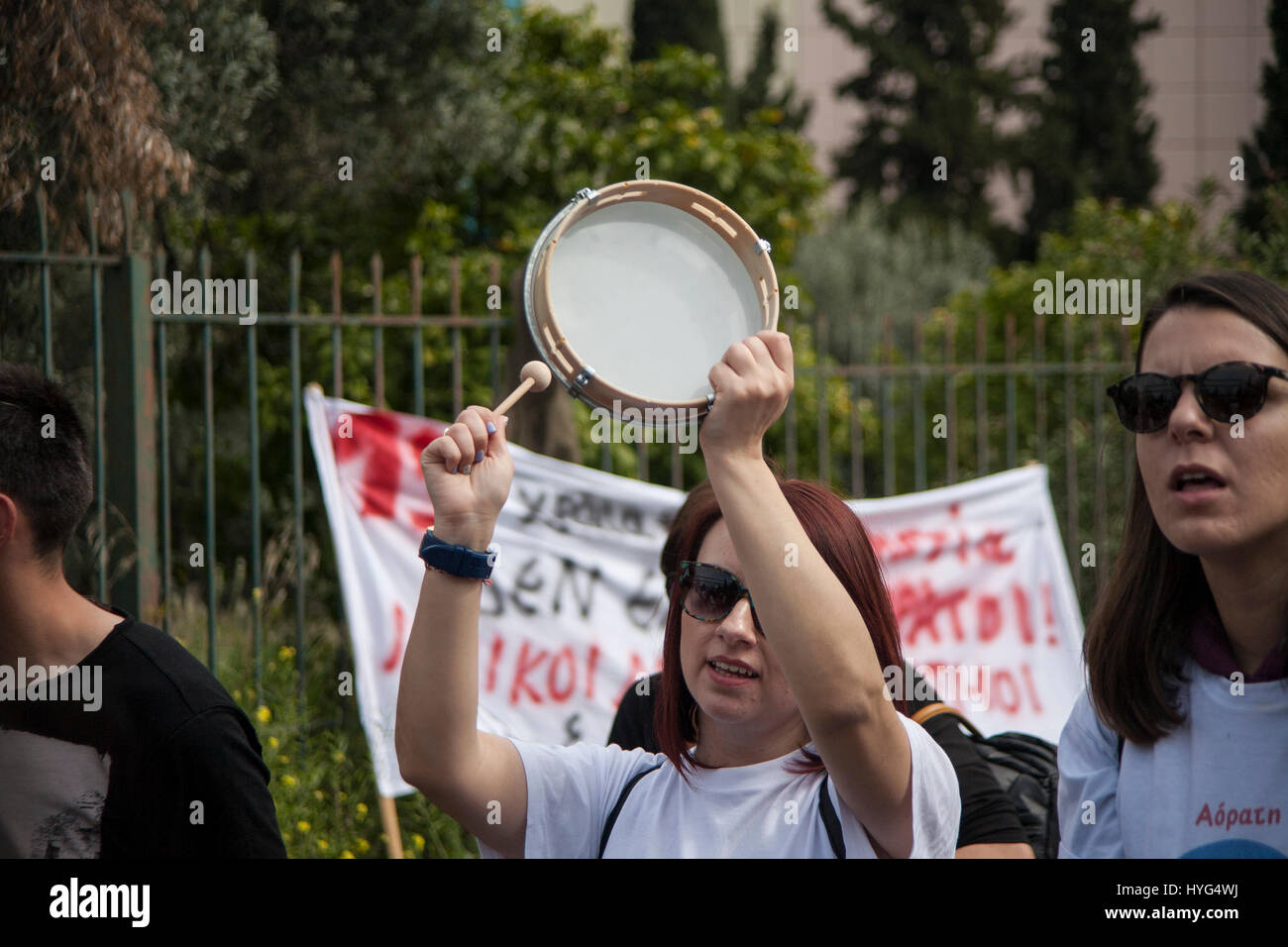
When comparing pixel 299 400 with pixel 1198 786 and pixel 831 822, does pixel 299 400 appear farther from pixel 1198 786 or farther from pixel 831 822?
pixel 1198 786

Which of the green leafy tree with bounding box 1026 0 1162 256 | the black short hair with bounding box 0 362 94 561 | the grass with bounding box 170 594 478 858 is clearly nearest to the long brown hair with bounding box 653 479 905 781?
the black short hair with bounding box 0 362 94 561

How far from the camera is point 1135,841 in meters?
1.71

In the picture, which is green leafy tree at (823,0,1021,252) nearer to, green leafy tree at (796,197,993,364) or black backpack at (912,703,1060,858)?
green leafy tree at (796,197,993,364)

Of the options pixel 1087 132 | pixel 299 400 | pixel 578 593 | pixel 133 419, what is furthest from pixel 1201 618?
pixel 1087 132

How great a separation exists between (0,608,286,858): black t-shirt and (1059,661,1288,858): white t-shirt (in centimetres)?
118

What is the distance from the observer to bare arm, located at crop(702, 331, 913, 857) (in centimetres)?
156

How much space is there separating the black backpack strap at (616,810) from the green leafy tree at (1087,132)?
66.2ft

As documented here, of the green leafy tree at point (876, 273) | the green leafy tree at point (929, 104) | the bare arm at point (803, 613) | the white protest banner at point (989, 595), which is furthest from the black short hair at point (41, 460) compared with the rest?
the green leafy tree at point (929, 104)

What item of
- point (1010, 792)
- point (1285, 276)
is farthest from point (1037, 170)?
point (1010, 792)

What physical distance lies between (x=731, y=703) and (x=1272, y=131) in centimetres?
988

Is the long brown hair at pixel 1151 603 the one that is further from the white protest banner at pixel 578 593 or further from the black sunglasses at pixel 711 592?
the white protest banner at pixel 578 593

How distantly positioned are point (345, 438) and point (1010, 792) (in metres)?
2.91

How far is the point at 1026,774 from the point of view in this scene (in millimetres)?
2568

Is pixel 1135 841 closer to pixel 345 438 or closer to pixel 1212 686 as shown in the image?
pixel 1212 686
